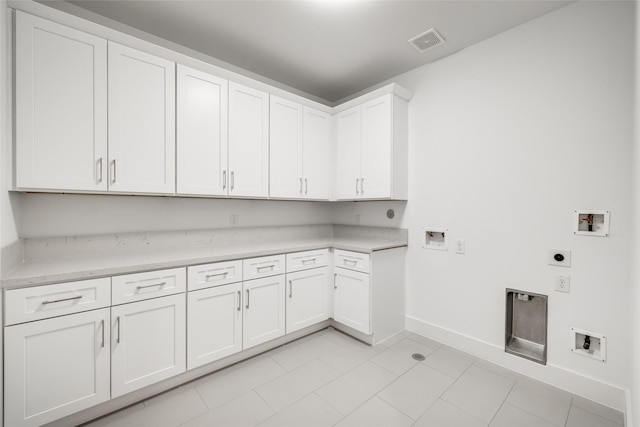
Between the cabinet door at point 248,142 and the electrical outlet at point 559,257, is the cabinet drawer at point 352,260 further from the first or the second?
the electrical outlet at point 559,257

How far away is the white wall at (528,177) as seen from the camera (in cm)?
172

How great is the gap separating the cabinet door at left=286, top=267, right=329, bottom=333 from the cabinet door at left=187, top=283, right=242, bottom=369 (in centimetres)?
50

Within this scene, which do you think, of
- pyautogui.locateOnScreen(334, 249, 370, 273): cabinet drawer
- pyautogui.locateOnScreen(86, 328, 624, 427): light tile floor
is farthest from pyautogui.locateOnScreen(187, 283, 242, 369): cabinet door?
pyautogui.locateOnScreen(334, 249, 370, 273): cabinet drawer

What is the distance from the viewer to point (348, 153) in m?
2.99

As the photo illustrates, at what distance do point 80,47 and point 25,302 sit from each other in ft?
5.06

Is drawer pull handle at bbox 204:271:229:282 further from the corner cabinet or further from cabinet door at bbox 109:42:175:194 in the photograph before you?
the corner cabinet

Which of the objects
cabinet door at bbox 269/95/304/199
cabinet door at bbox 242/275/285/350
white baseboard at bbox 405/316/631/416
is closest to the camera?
white baseboard at bbox 405/316/631/416

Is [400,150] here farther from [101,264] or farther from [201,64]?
[101,264]

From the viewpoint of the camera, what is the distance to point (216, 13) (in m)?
2.01

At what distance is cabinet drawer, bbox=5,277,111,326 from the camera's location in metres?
1.34

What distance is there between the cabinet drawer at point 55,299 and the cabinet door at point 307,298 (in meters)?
1.36

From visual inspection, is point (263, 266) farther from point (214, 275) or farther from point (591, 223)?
point (591, 223)

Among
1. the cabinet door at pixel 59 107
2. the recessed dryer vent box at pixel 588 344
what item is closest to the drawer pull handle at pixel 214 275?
the cabinet door at pixel 59 107

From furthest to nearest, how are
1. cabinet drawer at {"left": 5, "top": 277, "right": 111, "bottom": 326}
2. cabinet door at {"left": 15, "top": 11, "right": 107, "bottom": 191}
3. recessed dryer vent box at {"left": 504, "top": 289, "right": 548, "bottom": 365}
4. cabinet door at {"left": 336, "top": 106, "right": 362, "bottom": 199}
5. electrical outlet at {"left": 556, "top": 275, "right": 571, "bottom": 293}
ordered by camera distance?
1. cabinet door at {"left": 336, "top": 106, "right": 362, "bottom": 199}
2. recessed dryer vent box at {"left": 504, "top": 289, "right": 548, "bottom": 365}
3. electrical outlet at {"left": 556, "top": 275, "right": 571, "bottom": 293}
4. cabinet door at {"left": 15, "top": 11, "right": 107, "bottom": 191}
5. cabinet drawer at {"left": 5, "top": 277, "right": 111, "bottom": 326}
